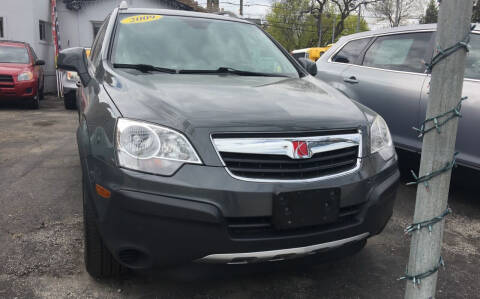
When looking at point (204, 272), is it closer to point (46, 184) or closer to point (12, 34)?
point (46, 184)

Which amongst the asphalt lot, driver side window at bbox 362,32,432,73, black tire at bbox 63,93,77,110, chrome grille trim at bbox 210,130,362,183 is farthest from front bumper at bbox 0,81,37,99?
chrome grille trim at bbox 210,130,362,183

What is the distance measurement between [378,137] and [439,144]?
86 centimetres

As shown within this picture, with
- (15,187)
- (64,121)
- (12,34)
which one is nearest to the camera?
(15,187)

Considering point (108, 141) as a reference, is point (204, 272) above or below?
below

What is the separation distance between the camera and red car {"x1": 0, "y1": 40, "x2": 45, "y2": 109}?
948 centimetres

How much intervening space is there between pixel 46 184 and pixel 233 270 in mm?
2792

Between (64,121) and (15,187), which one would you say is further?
(64,121)

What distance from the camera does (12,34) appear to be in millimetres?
13914

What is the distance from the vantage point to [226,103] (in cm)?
210

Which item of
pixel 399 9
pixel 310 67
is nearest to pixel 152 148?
pixel 310 67

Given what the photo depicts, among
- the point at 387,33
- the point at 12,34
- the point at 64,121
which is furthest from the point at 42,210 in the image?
the point at 12,34

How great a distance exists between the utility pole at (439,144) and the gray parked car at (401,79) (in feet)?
7.34

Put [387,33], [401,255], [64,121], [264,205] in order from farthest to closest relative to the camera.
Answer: [64,121]
[387,33]
[401,255]
[264,205]

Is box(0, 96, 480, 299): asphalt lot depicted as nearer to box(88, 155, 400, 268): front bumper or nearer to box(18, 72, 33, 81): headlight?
box(88, 155, 400, 268): front bumper
